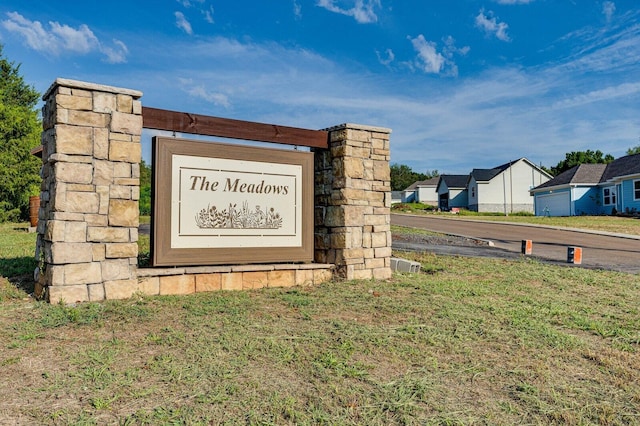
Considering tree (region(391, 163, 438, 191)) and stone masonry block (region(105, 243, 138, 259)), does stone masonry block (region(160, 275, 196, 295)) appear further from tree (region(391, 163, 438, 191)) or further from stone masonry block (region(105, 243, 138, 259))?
tree (region(391, 163, 438, 191))

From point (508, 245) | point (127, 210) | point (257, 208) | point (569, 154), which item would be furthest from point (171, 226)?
point (569, 154)

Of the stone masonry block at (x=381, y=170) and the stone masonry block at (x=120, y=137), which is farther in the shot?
the stone masonry block at (x=381, y=170)

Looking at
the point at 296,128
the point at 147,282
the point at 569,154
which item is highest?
the point at 569,154

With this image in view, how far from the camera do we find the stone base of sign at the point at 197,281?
5361 mm

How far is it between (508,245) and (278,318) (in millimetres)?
11734

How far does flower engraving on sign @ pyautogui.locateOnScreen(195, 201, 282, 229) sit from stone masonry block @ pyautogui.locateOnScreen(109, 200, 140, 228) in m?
0.91

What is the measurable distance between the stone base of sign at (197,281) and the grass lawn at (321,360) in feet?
0.77

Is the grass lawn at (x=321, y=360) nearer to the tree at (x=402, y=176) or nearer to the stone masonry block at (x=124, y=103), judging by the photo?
the stone masonry block at (x=124, y=103)

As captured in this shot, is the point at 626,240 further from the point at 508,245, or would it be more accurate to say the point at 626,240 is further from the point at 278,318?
the point at 278,318

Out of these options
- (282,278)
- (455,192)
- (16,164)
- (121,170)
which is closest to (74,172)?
(121,170)

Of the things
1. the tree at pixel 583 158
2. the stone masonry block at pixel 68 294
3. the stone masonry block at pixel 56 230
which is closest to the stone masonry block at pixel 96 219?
the stone masonry block at pixel 56 230

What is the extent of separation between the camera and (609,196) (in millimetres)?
34938

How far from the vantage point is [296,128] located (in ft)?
24.0

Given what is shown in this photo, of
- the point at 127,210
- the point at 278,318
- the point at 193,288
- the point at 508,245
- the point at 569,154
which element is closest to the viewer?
the point at 278,318
